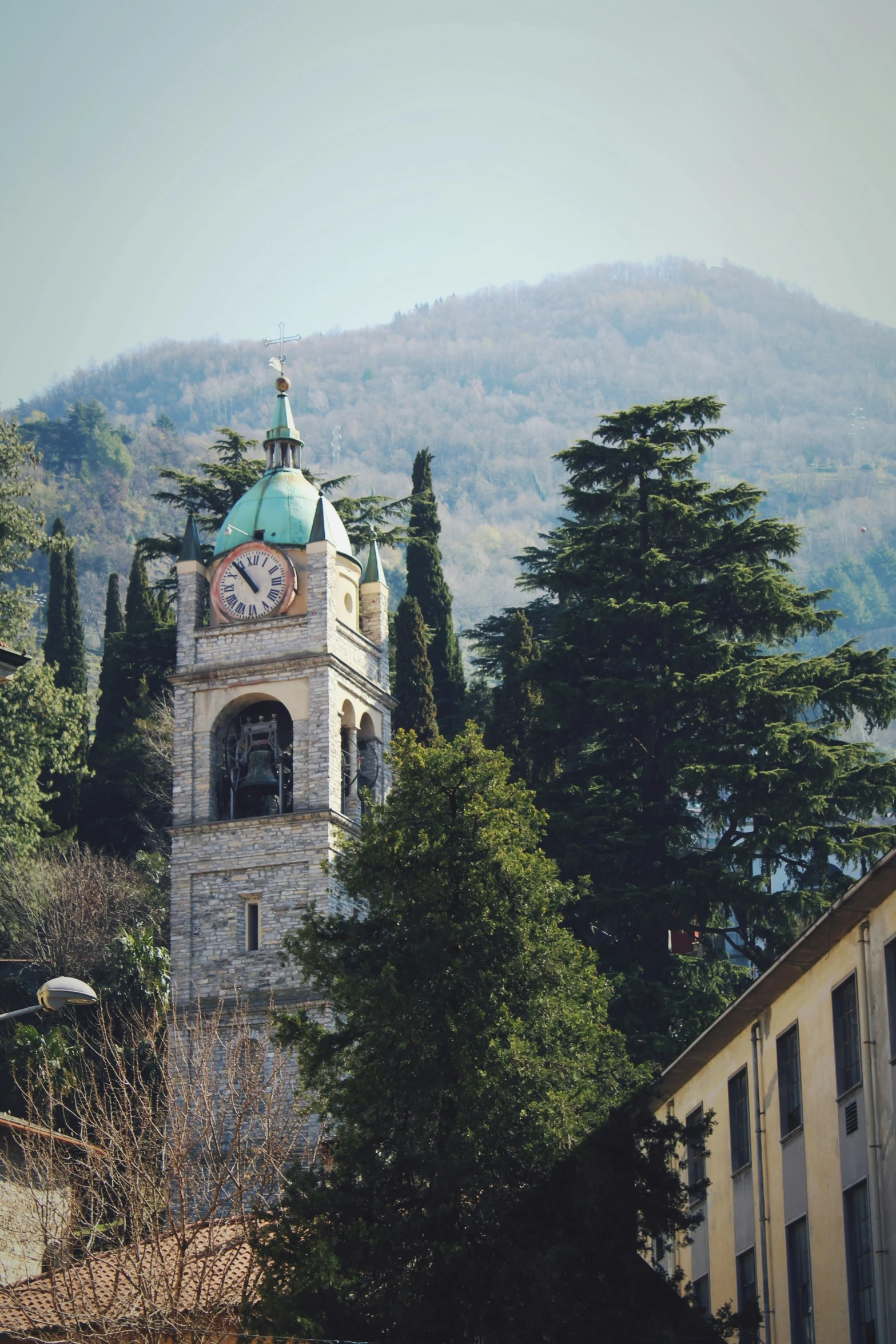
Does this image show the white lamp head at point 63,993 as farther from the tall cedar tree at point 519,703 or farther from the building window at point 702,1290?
the tall cedar tree at point 519,703

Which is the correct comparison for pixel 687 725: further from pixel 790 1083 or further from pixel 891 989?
pixel 891 989

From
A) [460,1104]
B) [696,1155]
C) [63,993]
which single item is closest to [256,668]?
[696,1155]

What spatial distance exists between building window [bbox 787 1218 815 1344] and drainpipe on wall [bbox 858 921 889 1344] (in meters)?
2.79

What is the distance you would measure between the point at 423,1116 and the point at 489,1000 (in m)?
1.94

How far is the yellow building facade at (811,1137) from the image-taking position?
2625cm

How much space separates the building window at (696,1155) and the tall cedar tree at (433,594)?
28.9 meters

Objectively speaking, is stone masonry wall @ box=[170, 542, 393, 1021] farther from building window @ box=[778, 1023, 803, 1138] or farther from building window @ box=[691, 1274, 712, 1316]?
building window @ box=[778, 1023, 803, 1138]

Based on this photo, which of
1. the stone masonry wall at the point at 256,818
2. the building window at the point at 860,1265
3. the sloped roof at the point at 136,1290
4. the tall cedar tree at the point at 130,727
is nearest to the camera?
the building window at the point at 860,1265

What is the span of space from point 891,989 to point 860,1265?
11.9 feet

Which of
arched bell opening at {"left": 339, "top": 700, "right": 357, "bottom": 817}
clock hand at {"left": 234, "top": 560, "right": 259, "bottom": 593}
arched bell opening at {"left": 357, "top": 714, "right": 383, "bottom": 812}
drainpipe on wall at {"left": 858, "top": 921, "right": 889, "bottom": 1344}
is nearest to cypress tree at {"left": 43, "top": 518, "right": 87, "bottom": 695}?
clock hand at {"left": 234, "top": 560, "right": 259, "bottom": 593}

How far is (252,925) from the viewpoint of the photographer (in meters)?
47.2

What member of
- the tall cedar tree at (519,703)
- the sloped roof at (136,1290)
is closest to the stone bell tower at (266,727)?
the tall cedar tree at (519,703)

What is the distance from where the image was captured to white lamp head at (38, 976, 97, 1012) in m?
22.0

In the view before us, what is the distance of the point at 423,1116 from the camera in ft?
93.8
